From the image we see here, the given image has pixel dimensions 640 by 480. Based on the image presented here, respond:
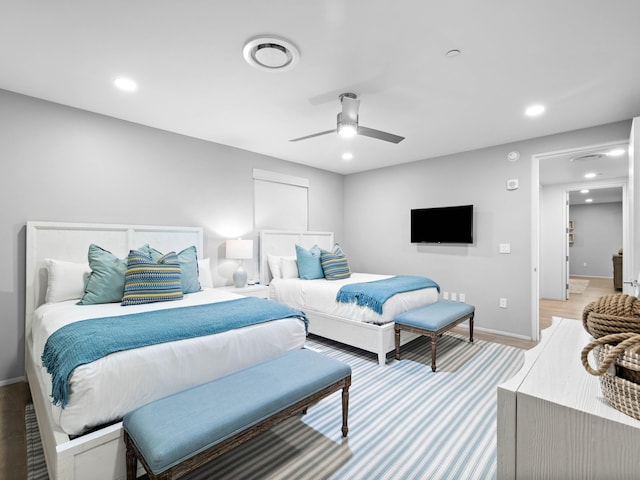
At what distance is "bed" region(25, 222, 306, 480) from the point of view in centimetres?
146

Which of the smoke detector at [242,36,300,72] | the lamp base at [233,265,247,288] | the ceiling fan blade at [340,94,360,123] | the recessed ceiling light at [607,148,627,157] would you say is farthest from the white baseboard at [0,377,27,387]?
the recessed ceiling light at [607,148,627,157]

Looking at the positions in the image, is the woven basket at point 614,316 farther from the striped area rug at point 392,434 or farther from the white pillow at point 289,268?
the white pillow at point 289,268

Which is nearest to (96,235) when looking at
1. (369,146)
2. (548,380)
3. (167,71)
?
(167,71)

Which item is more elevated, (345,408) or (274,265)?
(274,265)

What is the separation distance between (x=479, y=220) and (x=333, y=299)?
2.46 metres

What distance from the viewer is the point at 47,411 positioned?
5.41 feet

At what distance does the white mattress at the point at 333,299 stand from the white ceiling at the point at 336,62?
6.27ft

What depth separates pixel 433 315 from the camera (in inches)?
127

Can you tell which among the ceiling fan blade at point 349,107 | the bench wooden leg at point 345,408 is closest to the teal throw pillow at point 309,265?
the ceiling fan blade at point 349,107

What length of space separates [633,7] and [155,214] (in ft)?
13.9

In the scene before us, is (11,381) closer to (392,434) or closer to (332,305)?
(332,305)

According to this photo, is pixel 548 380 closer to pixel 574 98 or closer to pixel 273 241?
pixel 574 98

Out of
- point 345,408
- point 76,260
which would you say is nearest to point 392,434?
point 345,408

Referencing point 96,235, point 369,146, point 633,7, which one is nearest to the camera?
point 633,7
